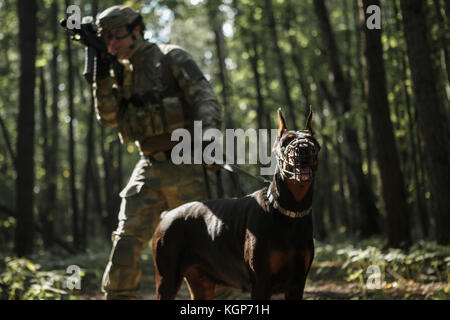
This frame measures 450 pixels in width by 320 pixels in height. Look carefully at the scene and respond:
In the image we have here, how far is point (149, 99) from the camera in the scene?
5.84 meters

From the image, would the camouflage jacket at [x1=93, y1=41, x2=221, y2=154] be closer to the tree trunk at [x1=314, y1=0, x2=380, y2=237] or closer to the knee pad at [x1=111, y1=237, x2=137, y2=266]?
the knee pad at [x1=111, y1=237, x2=137, y2=266]

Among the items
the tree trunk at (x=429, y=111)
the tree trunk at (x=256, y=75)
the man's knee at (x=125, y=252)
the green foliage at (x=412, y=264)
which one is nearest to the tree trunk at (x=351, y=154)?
the tree trunk at (x=256, y=75)

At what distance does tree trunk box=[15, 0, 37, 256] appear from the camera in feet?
40.5

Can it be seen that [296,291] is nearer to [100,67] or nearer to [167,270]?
[167,270]

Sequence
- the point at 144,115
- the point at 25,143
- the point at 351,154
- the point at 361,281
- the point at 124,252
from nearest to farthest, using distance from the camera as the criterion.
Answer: the point at 124,252, the point at 144,115, the point at 361,281, the point at 25,143, the point at 351,154

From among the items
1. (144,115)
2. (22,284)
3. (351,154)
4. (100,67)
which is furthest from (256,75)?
(100,67)

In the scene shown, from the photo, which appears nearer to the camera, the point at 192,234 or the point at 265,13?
the point at 192,234

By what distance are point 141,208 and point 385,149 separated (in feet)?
A: 19.2

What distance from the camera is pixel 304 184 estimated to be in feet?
11.5

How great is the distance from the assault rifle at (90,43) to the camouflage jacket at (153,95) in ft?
0.54

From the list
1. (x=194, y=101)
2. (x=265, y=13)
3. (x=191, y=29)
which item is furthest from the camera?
(x=191, y=29)
